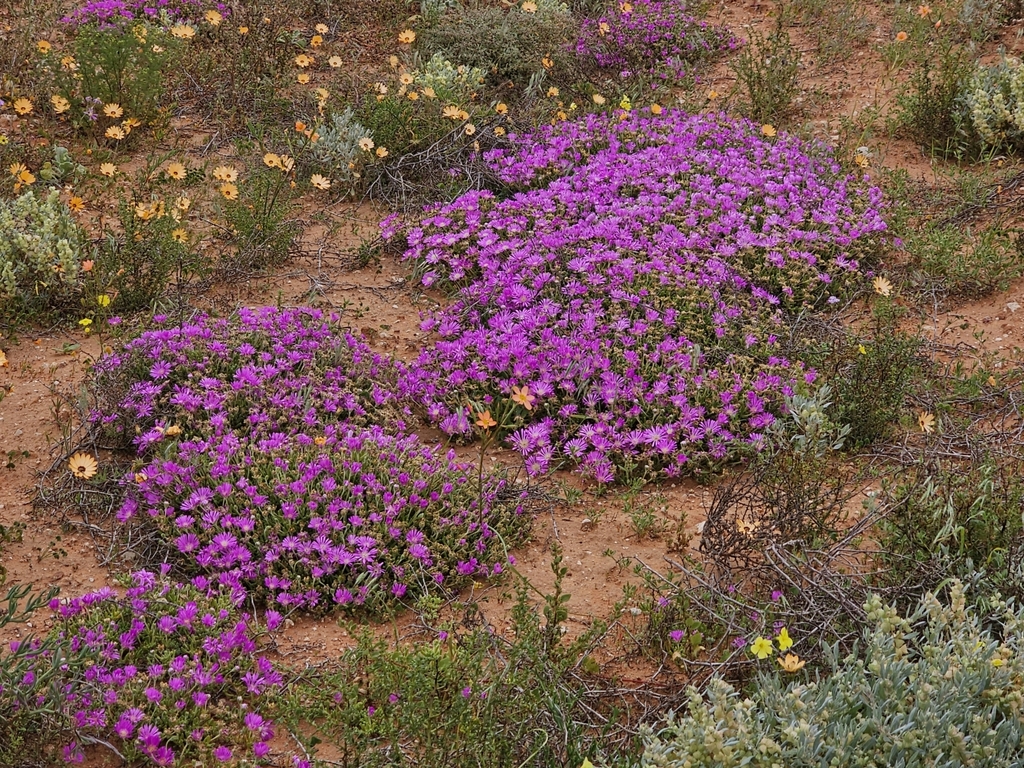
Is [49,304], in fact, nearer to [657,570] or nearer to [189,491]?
[189,491]

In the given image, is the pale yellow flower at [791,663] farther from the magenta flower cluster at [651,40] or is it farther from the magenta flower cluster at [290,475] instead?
the magenta flower cluster at [651,40]

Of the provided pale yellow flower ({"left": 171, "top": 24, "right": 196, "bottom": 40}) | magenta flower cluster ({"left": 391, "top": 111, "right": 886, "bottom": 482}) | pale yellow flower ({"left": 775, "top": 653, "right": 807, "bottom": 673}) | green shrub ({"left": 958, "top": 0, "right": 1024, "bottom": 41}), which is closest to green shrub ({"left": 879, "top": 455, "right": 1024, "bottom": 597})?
pale yellow flower ({"left": 775, "top": 653, "right": 807, "bottom": 673})

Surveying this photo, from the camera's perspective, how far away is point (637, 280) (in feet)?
18.2

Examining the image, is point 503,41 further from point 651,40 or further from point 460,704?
point 460,704

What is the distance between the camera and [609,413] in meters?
4.86

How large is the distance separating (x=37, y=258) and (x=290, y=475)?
7.56 ft

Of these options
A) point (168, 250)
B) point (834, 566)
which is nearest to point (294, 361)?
point (168, 250)

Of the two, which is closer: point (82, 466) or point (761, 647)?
point (761, 647)

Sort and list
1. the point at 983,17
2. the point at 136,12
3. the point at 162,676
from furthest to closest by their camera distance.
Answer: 1. the point at 983,17
2. the point at 136,12
3. the point at 162,676

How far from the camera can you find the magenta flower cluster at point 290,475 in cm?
396

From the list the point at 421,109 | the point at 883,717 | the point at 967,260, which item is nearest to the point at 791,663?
the point at 883,717

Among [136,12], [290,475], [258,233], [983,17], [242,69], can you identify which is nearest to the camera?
[290,475]

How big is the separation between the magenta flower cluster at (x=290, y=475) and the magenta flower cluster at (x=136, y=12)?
11.9 ft

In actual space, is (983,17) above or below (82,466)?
above
